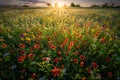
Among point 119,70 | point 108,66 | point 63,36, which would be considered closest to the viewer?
point 119,70

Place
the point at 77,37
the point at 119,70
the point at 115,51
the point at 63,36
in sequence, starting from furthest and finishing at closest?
the point at 63,36, the point at 77,37, the point at 115,51, the point at 119,70

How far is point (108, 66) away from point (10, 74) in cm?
229

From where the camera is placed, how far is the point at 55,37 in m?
4.47

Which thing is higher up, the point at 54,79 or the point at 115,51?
the point at 115,51

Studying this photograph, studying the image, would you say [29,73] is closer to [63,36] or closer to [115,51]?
[63,36]

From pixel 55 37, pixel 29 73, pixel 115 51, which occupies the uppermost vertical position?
pixel 55 37

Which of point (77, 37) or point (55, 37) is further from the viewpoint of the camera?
point (55, 37)

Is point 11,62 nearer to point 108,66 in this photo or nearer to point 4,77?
point 4,77

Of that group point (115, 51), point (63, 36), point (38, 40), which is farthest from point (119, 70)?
point (38, 40)

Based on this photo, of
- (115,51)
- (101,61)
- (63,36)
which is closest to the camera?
(101,61)

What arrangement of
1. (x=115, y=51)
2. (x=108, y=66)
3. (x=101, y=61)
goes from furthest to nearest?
1. (x=115, y=51)
2. (x=101, y=61)
3. (x=108, y=66)

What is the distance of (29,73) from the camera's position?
338 cm

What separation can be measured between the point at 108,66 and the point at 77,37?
1.27 meters

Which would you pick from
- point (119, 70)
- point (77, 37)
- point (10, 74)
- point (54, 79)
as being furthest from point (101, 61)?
point (10, 74)
